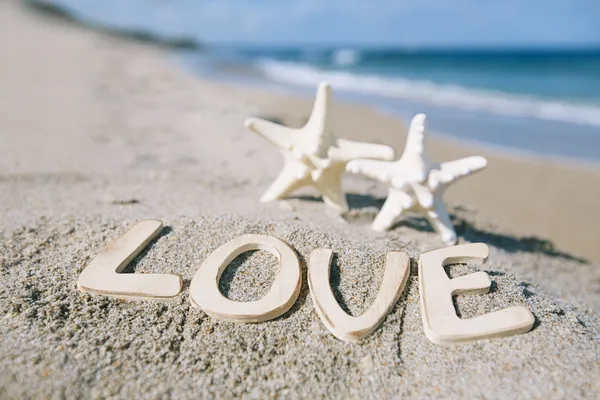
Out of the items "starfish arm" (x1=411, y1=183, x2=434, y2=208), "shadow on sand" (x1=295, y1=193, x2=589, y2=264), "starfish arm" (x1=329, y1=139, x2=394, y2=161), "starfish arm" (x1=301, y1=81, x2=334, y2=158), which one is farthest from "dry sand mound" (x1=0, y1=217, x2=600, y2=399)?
"shadow on sand" (x1=295, y1=193, x2=589, y2=264)

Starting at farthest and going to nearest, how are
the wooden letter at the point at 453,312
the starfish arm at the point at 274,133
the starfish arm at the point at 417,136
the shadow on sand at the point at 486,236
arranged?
the shadow on sand at the point at 486,236 < the starfish arm at the point at 274,133 < the starfish arm at the point at 417,136 < the wooden letter at the point at 453,312

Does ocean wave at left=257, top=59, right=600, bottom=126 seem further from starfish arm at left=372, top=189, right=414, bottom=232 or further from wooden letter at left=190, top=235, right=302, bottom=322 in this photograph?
wooden letter at left=190, top=235, right=302, bottom=322

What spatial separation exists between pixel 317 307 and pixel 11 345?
1.34m

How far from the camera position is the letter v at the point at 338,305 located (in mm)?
2125

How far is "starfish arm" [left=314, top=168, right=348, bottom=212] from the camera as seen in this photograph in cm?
352

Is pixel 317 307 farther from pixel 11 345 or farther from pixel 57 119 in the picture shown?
pixel 57 119

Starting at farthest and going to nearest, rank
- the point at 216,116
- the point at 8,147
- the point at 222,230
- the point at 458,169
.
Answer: the point at 216,116, the point at 8,147, the point at 458,169, the point at 222,230

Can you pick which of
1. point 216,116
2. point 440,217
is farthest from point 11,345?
point 216,116

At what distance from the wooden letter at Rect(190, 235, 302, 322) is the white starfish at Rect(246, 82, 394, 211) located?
929mm

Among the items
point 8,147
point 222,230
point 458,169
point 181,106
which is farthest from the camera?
point 181,106

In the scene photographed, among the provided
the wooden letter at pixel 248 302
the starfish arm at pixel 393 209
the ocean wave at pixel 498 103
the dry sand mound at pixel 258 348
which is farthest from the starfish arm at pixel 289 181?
the ocean wave at pixel 498 103

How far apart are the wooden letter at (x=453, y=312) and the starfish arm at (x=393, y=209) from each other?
0.63m

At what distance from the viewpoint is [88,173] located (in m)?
4.54

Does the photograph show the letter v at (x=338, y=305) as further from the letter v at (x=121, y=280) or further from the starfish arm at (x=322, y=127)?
the starfish arm at (x=322, y=127)
